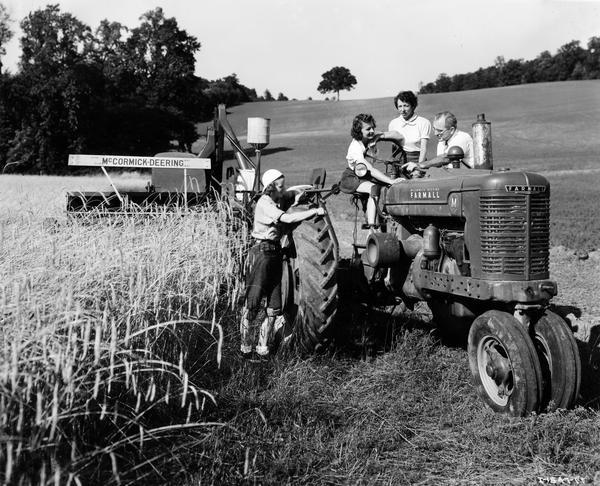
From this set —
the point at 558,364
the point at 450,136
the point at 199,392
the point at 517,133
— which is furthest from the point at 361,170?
the point at 517,133

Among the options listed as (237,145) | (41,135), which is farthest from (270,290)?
(41,135)

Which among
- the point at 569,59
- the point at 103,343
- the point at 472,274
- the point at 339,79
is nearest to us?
the point at 103,343

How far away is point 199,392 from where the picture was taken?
398cm

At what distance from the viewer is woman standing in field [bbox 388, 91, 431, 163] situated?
20.3ft

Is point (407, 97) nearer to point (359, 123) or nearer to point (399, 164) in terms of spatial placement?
point (359, 123)

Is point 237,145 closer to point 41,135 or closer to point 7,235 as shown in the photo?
point 7,235

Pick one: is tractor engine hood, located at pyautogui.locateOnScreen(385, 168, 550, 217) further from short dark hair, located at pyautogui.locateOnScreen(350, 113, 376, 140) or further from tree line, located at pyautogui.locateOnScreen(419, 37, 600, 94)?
tree line, located at pyautogui.locateOnScreen(419, 37, 600, 94)

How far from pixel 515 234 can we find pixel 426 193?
874 mm

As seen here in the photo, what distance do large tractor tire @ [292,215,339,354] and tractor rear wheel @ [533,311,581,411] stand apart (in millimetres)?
1454

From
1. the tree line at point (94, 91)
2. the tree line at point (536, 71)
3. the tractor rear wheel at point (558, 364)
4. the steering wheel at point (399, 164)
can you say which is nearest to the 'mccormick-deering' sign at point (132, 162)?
the steering wheel at point (399, 164)

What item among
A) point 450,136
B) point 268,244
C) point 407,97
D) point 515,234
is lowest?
point 268,244

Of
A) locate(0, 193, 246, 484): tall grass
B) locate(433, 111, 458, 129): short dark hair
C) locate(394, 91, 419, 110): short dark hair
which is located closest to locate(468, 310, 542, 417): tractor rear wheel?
locate(0, 193, 246, 484): tall grass

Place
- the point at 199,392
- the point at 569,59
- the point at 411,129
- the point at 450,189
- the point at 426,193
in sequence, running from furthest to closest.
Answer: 1. the point at 569,59
2. the point at 411,129
3. the point at 426,193
4. the point at 450,189
5. the point at 199,392

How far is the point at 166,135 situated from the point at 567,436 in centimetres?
4130
